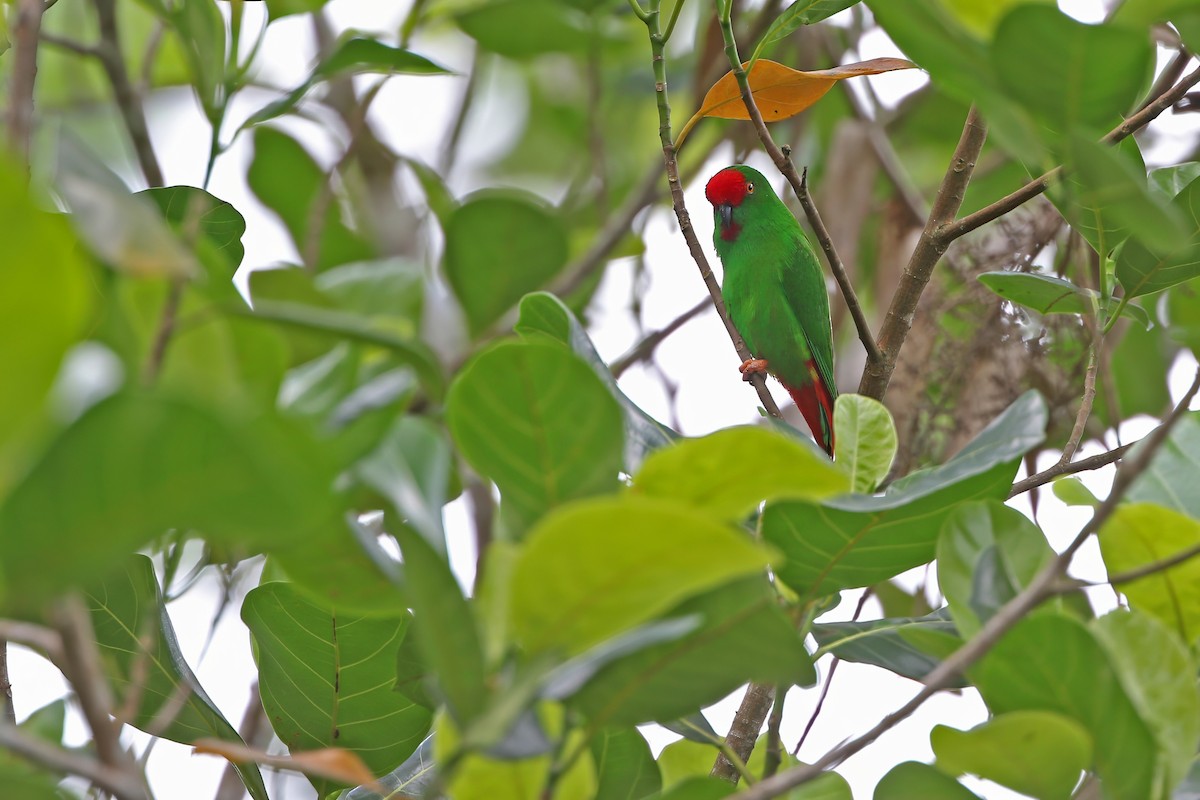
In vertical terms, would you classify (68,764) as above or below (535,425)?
below

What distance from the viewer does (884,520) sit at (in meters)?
0.95

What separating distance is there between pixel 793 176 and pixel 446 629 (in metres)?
1.13

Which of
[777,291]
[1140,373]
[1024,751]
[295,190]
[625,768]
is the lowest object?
[1024,751]

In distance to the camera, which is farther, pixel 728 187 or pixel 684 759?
pixel 728 187

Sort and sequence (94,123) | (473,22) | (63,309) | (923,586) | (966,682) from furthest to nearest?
(94,123), (473,22), (923,586), (966,682), (63,309)

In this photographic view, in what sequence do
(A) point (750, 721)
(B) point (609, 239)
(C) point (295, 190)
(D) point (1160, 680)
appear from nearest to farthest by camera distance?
1. (D) point (1160, 680)
2. (A) point (750, 721)
3. (B) point (609, 239)
4. (C) point (295, 190)

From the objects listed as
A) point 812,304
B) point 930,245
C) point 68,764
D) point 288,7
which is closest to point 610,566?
point 68,764

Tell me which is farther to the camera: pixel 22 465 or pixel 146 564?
pixel 146 564

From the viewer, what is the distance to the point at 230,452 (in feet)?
1.83

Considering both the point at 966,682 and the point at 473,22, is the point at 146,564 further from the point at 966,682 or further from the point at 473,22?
the point at 473,22

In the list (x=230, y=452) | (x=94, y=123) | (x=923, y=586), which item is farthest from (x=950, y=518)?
(x=94, y=123)

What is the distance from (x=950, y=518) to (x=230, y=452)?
0.62m

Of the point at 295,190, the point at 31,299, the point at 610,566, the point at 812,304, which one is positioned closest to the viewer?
the point at 31,299

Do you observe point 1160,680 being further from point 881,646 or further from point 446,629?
point 446,629
